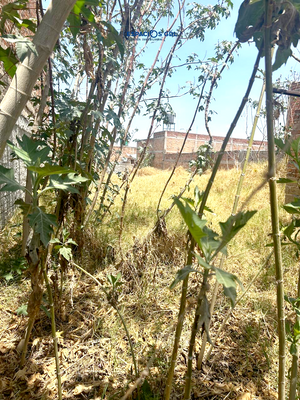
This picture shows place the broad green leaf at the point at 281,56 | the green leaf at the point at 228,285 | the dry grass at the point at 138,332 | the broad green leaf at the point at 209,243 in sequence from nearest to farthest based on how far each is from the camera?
the green leaf at the point at 228,285 → the broad green leaf at the point at 209,243 → the broad green leaf at the point at 281,56 → the dry grass at the point at 138,332

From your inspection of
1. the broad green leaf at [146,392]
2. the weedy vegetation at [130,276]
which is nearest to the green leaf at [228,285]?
the weedy vegetation at [130,276]

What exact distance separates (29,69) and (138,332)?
5.33 feet

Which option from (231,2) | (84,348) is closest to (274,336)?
(84,348)

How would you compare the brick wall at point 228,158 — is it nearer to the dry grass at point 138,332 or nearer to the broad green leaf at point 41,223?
the dry grass at point 138,332

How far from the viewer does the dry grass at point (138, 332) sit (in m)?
1.41

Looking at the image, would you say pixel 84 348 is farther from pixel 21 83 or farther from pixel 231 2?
pixel 231 2

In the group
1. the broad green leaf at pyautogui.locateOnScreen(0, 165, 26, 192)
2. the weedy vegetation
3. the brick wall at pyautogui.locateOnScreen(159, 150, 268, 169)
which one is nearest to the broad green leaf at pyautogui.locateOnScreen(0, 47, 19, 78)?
the weedy vegetation

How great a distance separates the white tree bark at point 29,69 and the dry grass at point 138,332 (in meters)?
0.79

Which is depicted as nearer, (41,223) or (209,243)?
(209,243)

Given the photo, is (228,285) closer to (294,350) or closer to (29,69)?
(294,350)

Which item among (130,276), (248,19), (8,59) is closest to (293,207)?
(248,19)

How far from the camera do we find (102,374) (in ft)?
4.88

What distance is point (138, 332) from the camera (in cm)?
178

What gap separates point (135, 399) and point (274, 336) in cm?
106
